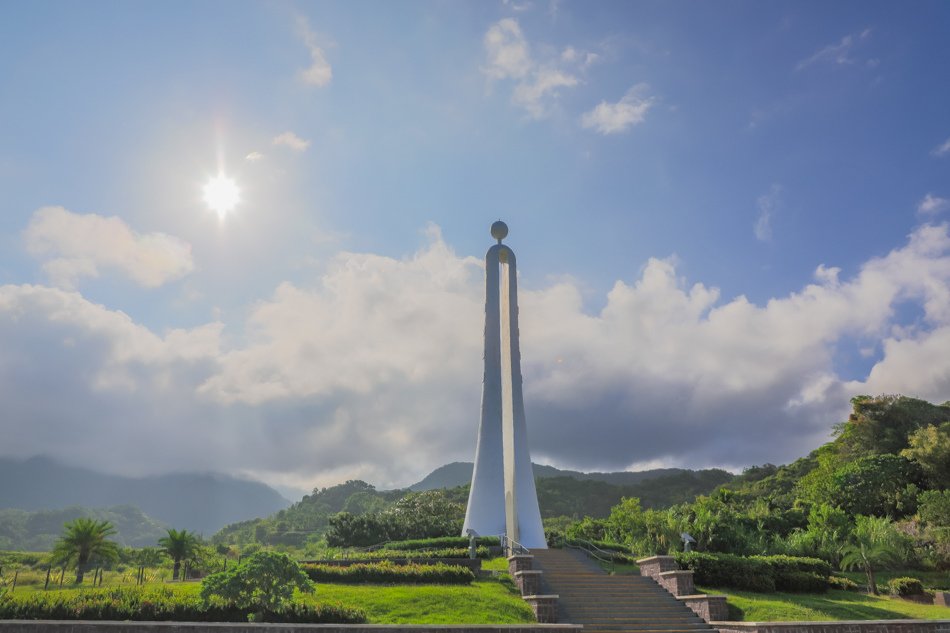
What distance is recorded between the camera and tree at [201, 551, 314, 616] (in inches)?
418

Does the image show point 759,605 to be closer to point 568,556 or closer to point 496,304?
point 568,556

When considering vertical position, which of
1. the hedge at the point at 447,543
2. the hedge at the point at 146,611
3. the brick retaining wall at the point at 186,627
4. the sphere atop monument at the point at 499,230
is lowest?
the brick retaining wall at the point at 186,627

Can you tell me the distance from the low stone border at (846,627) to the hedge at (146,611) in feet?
23.2

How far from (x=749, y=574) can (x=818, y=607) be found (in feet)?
5.98

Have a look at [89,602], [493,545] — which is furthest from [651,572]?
[89,602]

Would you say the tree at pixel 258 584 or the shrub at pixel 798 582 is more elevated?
the tree at pixel 258 584

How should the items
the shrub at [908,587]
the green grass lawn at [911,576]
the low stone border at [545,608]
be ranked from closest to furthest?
the low stone border at [545,608], the shrub at [908,587], the green grass lawn at [911,576]

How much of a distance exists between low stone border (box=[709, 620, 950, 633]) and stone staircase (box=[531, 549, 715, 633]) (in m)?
1.05

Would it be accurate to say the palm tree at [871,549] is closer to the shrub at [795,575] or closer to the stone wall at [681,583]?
the shrub at [795,575]

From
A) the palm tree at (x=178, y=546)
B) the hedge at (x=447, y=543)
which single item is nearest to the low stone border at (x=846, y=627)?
the hedge at (x=447, y=543)

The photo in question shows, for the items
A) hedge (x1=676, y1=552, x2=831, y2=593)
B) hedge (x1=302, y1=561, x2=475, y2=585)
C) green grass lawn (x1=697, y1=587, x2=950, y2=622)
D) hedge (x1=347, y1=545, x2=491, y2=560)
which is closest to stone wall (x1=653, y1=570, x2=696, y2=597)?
green grass lawn (x1=697, y1=587, x2=950, y2=622)

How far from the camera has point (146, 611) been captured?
10.7m

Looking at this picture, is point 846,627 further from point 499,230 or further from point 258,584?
point 499,230

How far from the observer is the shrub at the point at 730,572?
15648 millimetres
